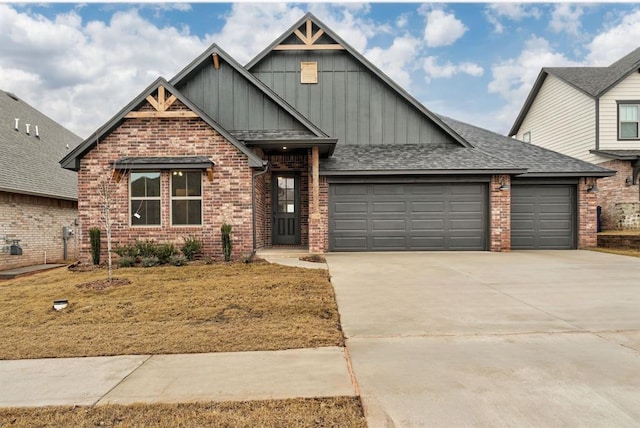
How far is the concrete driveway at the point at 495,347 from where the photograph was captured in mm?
2562

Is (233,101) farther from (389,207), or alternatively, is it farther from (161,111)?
(389,207)

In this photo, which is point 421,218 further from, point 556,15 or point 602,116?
point 556,15

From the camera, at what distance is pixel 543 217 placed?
503 inches

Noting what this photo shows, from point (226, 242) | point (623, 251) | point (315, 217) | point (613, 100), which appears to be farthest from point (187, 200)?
point (613, 100)

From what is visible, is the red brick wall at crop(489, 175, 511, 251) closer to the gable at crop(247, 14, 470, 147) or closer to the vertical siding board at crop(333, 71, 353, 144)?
the gable at crop(247, 14, 470, 147)

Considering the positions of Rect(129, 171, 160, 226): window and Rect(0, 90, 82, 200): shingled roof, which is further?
Rect(0, 90, 82, 200): shingled roof

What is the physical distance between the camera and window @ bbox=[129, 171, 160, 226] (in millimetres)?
10047

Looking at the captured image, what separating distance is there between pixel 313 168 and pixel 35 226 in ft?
36.8

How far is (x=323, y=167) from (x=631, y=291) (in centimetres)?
829

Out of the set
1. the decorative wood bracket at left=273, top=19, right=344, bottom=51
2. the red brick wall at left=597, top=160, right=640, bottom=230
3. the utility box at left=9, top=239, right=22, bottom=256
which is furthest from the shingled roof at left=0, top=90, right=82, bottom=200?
the red brick wall at left=597, top=160, right=640, bottom=230

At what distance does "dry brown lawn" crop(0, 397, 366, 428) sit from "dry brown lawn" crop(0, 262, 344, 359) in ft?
3.65

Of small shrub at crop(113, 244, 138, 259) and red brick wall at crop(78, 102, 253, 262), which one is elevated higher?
red brick wall at crop(78, 102, 253, 262)

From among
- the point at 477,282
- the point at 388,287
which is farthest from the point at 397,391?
the point at 477,282

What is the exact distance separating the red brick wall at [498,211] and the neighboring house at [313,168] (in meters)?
0.05
